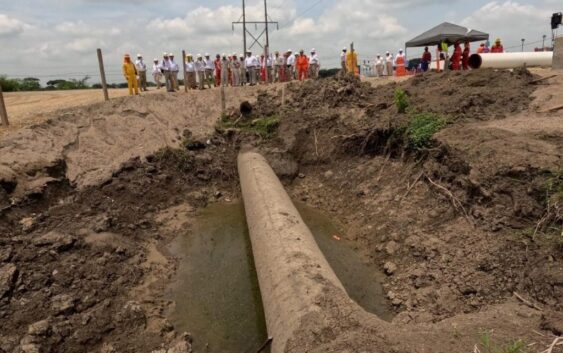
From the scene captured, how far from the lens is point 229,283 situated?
25.3 ft

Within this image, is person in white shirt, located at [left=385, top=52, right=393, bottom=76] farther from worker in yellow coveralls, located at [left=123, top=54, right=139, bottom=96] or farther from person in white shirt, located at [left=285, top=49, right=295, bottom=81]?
worker in yellow coveralls, located at [left=123, top=54, right=139, bottom=96]

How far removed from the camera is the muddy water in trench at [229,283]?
6426 millimetres

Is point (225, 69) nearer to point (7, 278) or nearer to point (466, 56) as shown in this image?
point (466, 56)

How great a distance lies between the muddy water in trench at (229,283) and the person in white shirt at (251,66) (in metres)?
9.65

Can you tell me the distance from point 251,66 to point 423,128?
1026 cm

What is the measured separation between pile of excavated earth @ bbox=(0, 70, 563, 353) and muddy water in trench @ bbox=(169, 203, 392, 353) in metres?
0.29

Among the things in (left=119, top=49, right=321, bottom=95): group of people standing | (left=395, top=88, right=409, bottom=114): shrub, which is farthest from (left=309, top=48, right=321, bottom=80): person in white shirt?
(left=395, top=88, right=409, bottom=114): shrub

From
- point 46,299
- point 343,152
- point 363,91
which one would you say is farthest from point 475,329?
point 363,91

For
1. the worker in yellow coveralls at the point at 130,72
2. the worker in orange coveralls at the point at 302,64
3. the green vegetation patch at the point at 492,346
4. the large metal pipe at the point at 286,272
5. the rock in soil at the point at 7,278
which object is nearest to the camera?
the green vegetation patch at the point at 492,346

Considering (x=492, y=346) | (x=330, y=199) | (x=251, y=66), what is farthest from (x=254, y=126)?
(x=492, y=346)

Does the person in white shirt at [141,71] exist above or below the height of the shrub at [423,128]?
above

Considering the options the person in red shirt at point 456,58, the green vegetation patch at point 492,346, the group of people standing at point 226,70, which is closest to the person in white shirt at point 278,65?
the group of people standing at point 226,70

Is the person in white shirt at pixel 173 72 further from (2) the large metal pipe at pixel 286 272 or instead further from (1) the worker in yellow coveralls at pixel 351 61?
(2) the large metal pipe at pixel 286 272

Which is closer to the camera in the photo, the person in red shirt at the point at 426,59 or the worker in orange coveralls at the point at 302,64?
the worker in orange coveralls at the point at 302,64
